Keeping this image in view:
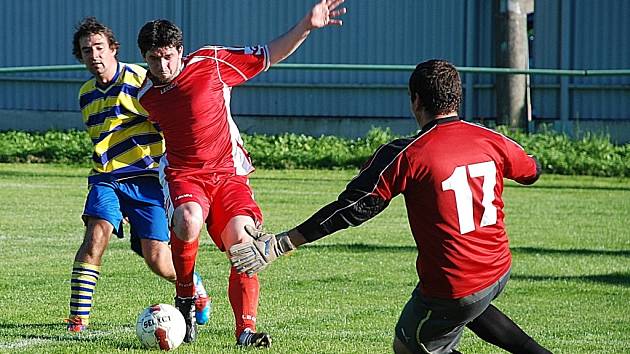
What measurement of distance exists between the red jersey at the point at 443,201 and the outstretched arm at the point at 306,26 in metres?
1.96

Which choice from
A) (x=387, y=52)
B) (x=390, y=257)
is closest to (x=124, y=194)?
(x=390, y=257)

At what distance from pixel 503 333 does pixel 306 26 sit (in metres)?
2.43

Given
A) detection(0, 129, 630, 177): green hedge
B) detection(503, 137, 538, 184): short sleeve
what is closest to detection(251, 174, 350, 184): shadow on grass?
detection(0, 129, 630, 177): green hedge

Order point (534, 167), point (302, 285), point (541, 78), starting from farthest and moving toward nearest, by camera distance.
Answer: point (541, 78) → point (302, 285) → point (534, 167)

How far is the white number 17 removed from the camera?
5.30 meters

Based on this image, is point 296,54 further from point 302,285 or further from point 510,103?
point 302,285

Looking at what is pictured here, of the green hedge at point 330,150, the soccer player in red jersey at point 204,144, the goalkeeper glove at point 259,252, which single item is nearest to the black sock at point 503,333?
the goalkeeper glove at point 259,252

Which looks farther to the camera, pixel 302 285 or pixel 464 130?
pixel 302 285

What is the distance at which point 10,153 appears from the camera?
76.9 feet

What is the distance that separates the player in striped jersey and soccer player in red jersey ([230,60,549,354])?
250 centimetres

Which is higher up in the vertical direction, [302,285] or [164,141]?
[164,141]

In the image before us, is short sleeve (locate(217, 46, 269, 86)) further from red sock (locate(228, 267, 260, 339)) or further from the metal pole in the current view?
the metal pole

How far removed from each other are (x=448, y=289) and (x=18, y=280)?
5287 mm

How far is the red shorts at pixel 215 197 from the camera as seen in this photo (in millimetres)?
6984
